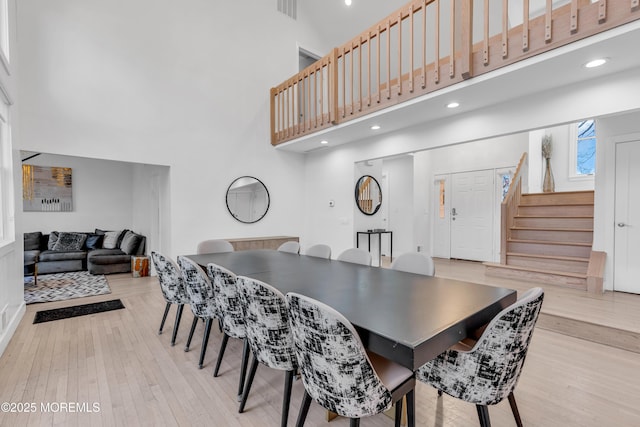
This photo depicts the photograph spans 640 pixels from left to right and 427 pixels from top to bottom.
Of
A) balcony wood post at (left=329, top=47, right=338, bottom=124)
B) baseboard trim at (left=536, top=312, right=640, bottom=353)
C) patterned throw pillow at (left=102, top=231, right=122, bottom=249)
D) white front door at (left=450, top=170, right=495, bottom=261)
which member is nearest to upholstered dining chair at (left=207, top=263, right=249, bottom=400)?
baseboard trim at (left=536, top=312, right=640, bottom=353)

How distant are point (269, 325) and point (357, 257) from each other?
1552 millimetres

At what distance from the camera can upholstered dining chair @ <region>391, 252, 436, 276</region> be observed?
2424mm

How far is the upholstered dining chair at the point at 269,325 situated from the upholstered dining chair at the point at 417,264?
1351 mm

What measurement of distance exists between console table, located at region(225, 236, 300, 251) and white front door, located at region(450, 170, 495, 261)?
3.65 m

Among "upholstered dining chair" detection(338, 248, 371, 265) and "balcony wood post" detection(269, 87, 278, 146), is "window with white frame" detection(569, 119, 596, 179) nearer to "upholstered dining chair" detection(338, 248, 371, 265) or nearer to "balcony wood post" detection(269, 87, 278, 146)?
"upholstered dining chair" detection(338, 248, 371, 265)

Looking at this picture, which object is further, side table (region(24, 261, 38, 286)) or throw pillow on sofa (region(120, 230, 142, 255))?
throw pillow on sofa (region(120, 230, 142, 255))

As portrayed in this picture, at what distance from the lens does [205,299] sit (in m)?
2.33

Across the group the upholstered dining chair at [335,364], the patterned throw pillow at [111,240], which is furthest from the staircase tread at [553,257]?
the patterned throw pillow at [111,240]

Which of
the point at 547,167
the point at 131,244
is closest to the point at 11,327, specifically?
the point at 131,244

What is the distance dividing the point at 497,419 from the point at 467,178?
574cm

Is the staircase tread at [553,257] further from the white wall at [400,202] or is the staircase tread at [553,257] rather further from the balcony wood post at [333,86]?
the balcony wood post at [333,86]

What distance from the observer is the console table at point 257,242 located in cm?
510

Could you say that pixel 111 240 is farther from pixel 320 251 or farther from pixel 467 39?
pixel 467 39

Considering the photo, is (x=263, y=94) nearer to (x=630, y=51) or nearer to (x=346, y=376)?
(x=630, y=51)
